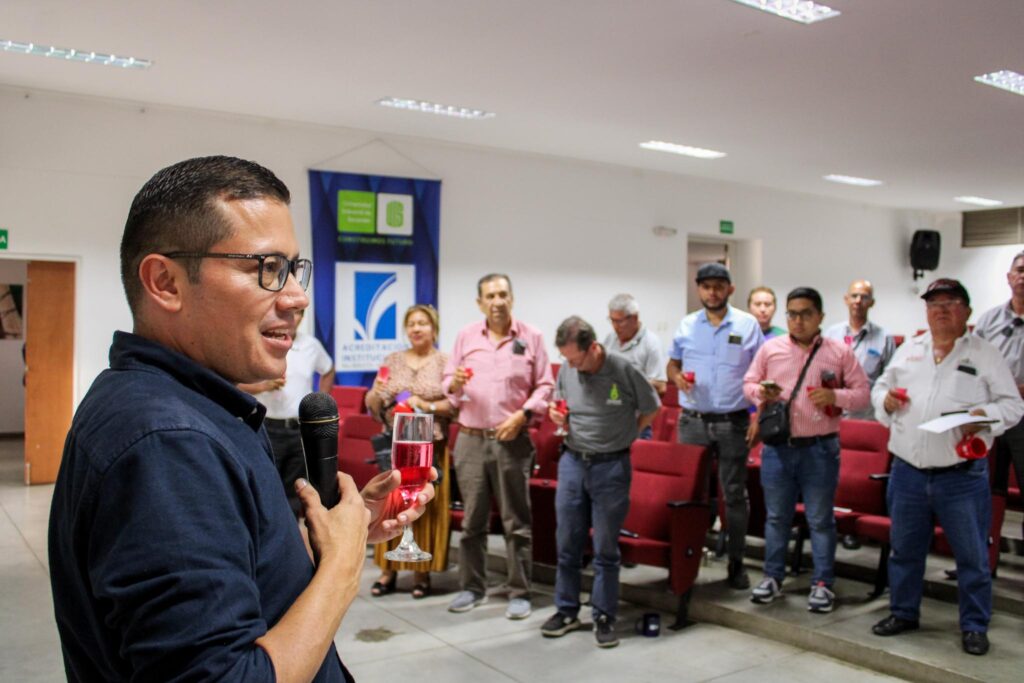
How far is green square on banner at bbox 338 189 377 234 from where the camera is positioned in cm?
878

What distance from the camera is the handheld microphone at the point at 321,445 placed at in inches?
50.3

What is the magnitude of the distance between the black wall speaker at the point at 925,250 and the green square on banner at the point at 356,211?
966 centimetres

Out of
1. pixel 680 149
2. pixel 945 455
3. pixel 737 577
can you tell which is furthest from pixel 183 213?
pixel 680 149

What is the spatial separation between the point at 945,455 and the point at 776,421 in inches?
34.9

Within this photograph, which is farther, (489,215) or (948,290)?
(489,215)

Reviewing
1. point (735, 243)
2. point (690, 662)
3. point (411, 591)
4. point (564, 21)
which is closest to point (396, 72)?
point (564, 21)

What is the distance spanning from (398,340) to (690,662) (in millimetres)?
5586

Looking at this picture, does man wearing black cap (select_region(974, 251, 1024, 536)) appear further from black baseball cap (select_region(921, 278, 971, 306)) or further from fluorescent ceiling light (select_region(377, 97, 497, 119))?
fluorescent ceiling light (select_region(377, 97, 497, 119))

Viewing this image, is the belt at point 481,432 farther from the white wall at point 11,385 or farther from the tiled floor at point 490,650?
the white wall at point 11,385

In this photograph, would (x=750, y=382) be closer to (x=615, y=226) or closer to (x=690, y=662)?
(x=690, y=662)

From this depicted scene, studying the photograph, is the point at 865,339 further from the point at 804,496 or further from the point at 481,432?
the point at 481,432

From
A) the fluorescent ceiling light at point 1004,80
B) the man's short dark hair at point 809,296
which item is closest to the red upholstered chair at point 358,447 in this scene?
the man's short dark hair at point 809,296

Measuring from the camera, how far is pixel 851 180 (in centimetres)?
1176

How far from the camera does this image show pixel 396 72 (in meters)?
6.72
